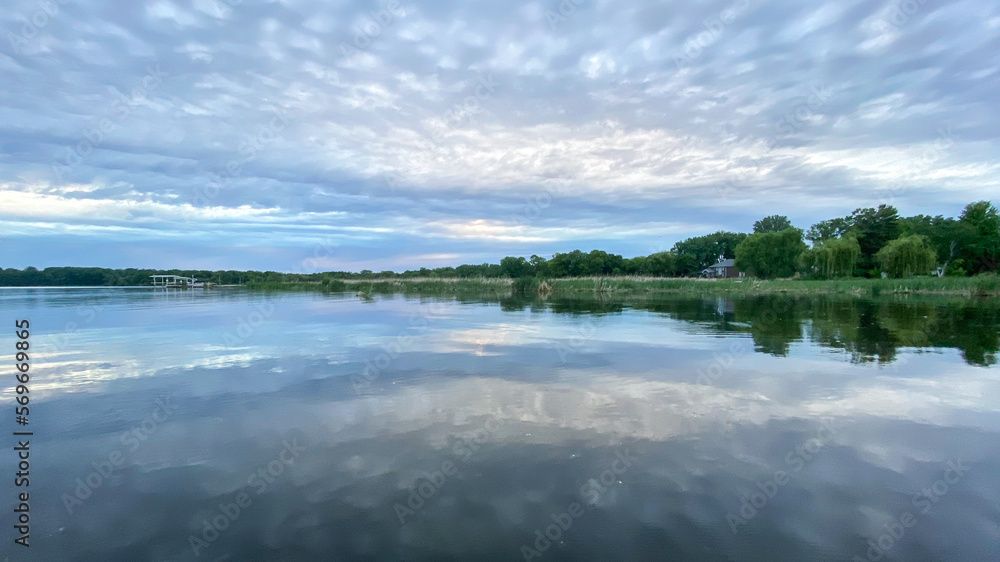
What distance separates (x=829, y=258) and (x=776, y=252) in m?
13.3

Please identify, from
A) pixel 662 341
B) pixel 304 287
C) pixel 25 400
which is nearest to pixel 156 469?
pixel 25 400

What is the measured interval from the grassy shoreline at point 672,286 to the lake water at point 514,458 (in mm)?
37182

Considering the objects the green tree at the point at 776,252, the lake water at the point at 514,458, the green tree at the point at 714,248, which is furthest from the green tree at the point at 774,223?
the lake water at the point at 514,458

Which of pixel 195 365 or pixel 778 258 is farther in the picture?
pixel 778 258

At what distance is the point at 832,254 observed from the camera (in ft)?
181

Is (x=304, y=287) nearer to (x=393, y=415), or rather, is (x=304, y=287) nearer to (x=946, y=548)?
(x=393, y=415)

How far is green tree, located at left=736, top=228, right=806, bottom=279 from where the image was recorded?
6825 cm

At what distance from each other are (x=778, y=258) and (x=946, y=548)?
75.4 m

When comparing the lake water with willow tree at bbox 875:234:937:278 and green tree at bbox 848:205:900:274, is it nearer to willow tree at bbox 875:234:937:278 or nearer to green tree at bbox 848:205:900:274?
willow tree at bbox 875:234:937:278

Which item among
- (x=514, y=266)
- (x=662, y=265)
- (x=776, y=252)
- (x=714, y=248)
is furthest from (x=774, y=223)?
(x=514, y=266)

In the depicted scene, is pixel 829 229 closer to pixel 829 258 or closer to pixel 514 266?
pixel 829 258

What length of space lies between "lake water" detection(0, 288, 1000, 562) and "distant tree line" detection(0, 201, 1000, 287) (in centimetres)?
4904

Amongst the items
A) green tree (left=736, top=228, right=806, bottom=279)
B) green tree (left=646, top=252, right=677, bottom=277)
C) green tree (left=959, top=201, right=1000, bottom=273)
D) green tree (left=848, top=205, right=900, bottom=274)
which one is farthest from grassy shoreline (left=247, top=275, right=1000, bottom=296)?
green tree (left=646, top=252, right=677, bottom=277)

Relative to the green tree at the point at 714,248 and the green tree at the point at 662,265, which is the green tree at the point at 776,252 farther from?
the green tree at the point at 714,248
